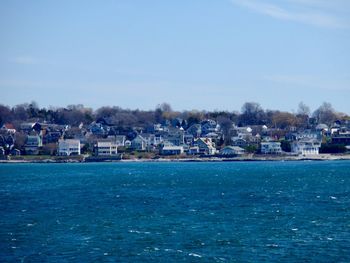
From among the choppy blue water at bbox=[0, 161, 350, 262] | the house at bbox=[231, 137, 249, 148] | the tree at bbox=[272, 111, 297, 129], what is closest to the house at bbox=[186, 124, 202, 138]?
the house at bbox=[231, 137, 249, 148]

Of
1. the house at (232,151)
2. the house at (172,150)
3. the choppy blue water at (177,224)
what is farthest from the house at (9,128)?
the choppy blue water at (177,224)

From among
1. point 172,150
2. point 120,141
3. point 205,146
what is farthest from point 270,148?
point 120,141

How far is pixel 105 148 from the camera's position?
112 meters

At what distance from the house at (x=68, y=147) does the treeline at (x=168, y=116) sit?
26.0 meters

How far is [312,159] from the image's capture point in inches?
4227

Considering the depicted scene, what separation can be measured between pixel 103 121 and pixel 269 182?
305 ft

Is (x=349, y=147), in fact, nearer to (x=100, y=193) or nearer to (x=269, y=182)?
(x=269, y=182)

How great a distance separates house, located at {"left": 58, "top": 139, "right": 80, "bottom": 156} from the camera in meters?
112

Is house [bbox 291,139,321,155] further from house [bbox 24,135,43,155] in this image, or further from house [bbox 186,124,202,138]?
house [bbox 24,135,43,155]

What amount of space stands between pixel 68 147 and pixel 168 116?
4905cm

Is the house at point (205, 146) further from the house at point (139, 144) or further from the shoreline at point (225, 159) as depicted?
the house at point (139, 144)

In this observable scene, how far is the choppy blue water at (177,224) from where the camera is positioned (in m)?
23.5

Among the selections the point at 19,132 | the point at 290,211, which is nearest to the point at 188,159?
the point at 19,132

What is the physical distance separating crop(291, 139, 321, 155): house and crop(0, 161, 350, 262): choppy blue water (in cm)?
6124
